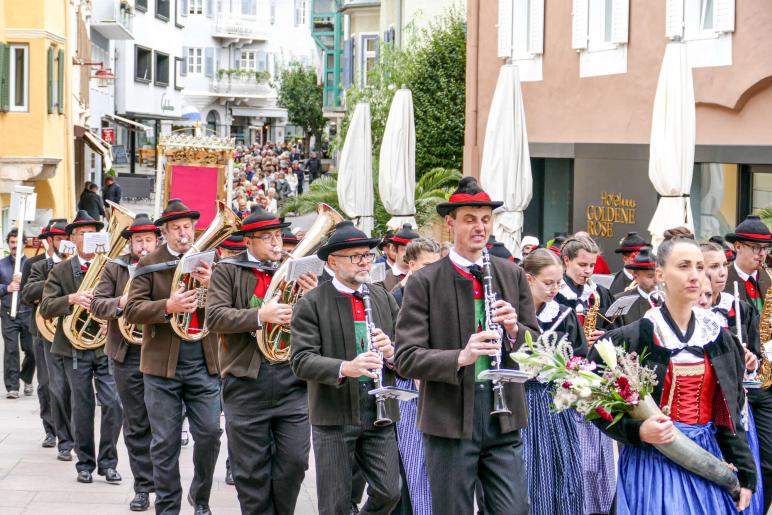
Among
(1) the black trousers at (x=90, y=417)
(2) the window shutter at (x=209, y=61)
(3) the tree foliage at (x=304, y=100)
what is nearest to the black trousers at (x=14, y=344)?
(1) the black trousers at (x=90, y=417)

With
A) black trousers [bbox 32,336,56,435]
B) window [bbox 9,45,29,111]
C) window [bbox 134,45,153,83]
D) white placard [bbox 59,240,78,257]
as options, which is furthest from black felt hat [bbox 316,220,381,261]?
window [bbox 134,45,153,83]

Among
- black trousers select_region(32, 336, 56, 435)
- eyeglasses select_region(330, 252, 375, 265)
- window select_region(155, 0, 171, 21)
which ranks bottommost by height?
black trousers select_region(32, 336, 56, 435)

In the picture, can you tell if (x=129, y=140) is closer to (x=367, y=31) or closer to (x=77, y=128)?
(x=367, y=31)

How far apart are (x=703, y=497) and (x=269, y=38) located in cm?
9074

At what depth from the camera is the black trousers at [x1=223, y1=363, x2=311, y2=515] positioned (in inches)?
346

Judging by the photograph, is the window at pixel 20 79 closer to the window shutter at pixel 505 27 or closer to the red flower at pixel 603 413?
the window shutter at pixel 505 27

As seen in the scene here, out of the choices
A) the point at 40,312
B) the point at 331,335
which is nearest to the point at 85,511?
the point at 40,312

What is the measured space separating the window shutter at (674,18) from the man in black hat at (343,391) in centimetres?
1143

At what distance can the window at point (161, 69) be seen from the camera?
64.6 meters

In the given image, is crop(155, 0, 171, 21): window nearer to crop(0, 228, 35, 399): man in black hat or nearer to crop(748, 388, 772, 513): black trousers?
crop(0, 228, 35, 399): man in black hat

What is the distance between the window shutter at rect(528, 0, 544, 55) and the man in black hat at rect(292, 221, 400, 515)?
52.4 feet

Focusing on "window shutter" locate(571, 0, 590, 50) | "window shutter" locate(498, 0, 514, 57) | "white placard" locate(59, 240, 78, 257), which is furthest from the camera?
"window shutter" locate(498, 0, 514, 57)

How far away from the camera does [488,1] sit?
2553cm

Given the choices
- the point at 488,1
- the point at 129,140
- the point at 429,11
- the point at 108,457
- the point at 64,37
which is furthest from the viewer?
the point at 129,140
